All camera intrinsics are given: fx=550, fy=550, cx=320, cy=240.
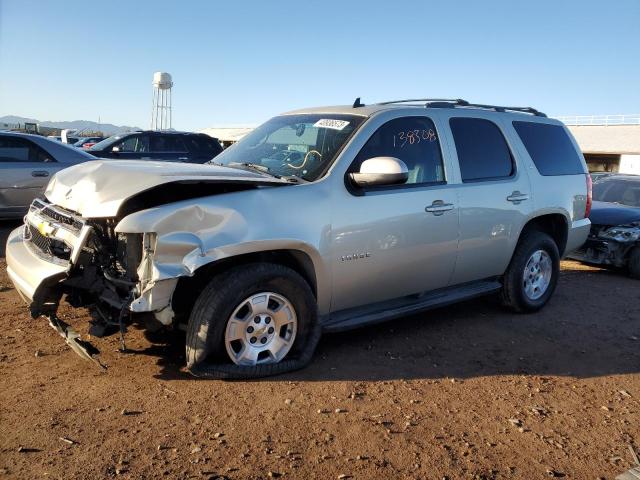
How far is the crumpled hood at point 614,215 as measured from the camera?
774 cm

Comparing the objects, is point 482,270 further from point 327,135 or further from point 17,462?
point 17,462

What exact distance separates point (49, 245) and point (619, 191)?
842cm

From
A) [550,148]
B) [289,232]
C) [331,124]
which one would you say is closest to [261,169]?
[331,124]

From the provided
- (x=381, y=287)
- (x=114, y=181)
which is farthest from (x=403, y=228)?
(x=114, y=181)

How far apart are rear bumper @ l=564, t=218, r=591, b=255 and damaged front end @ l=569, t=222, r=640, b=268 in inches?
71.7

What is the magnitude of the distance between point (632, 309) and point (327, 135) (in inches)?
165

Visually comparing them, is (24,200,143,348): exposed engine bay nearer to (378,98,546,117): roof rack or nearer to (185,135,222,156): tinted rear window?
(378,98,546,117): roof rack

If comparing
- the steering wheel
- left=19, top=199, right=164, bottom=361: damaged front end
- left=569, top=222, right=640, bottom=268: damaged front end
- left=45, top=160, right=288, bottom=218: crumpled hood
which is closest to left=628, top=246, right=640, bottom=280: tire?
left=569, top=222, right=640, bottom=268: damaged front end

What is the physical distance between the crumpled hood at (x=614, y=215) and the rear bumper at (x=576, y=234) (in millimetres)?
1946

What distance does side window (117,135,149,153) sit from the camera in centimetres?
1298

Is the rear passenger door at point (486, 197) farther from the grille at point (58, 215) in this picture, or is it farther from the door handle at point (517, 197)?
the grille at point (58, 215)

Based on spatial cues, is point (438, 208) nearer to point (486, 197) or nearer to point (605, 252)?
point (486, 197)

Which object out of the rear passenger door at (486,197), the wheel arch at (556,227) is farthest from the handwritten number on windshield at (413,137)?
the wheel arch at (556,227)

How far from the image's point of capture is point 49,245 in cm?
378
